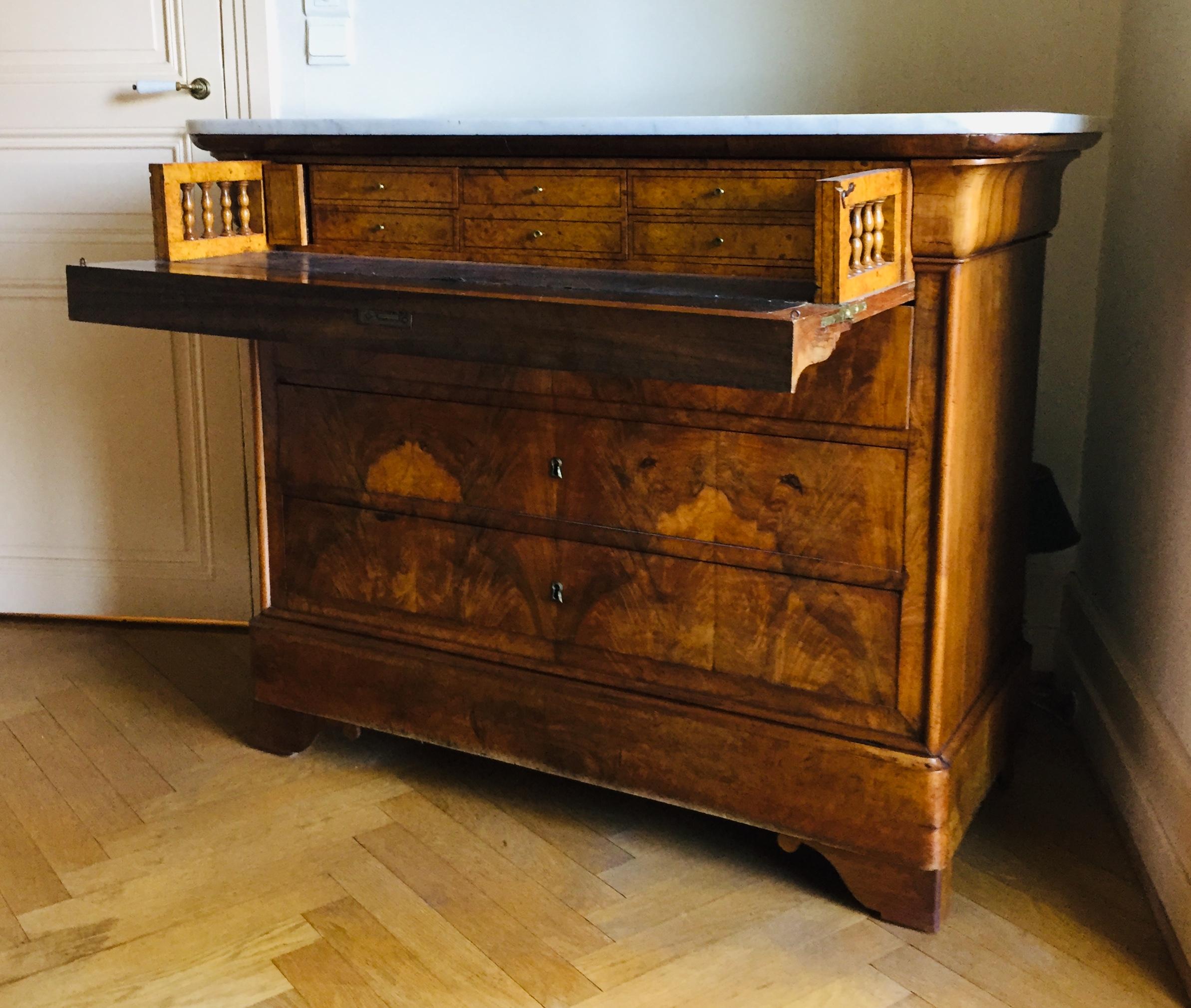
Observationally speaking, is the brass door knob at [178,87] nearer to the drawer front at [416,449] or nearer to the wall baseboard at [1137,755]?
the drawer front at [416,449]

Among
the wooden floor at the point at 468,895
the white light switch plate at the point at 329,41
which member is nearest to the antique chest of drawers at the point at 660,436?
the wooden floor at the point at 468,895

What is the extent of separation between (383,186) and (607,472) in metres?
0.59

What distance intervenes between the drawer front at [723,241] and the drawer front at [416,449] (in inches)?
12.6

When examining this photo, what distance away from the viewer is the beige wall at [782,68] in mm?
2291

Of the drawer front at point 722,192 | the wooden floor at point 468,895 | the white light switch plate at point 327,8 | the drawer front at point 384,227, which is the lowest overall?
the wooden floor at point 468,895

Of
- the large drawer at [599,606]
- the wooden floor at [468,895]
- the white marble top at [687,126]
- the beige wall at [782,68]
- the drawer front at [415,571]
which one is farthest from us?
the beige wall at [782,68]

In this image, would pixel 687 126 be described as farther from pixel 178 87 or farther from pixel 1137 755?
pixel 178 87

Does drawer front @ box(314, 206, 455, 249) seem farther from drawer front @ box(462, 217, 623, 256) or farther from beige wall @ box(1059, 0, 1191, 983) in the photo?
beige wall @ box(1059, 0, 1191, 983)

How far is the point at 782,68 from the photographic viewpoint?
2.39 meters

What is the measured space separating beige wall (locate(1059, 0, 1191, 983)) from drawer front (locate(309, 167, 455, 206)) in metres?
1.12

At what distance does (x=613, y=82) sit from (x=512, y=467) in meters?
0.89

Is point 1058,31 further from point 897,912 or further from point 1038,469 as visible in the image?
point 897,912

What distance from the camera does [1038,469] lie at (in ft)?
7.70

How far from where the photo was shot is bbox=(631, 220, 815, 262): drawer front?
5.69 ft
